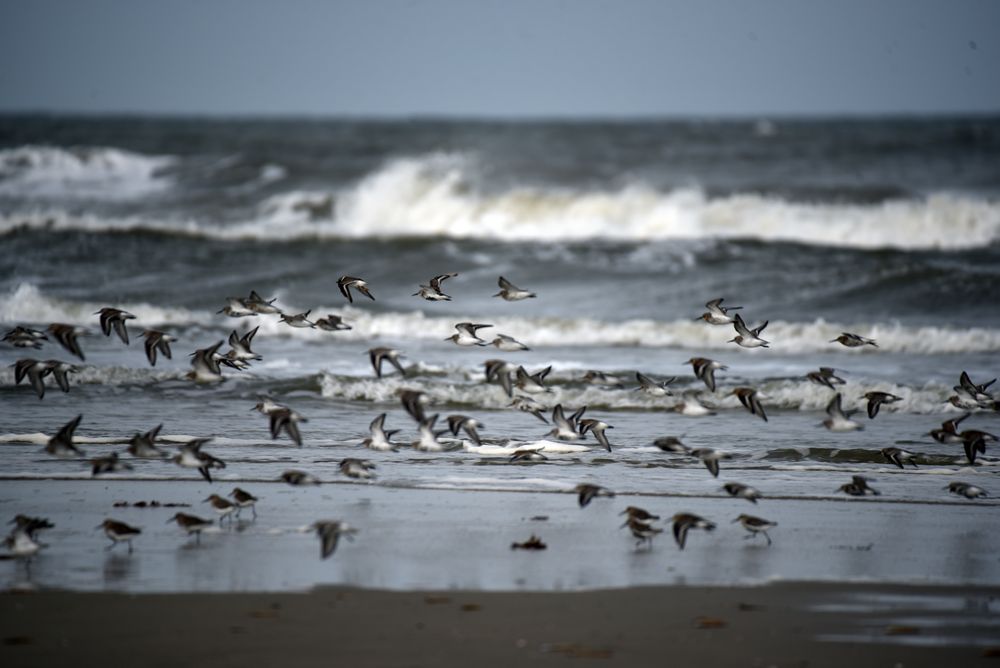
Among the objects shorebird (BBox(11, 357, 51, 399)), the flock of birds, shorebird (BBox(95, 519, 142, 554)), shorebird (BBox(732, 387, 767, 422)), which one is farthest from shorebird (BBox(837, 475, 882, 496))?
shorebird (BBox(11, 357, 51, 399))

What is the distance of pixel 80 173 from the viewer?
41.7m

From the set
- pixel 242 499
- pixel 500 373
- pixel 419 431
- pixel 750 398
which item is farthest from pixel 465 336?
pixel 242 499

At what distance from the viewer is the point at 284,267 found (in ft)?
80.3

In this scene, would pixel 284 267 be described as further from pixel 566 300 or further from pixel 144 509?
pixel 144 509

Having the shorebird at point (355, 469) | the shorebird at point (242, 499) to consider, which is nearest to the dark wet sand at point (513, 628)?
the shorebird at point (242, 499)

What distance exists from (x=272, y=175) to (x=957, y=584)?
31937mm

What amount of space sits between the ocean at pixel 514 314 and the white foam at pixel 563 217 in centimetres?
10

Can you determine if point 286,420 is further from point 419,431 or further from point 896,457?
point 896,457

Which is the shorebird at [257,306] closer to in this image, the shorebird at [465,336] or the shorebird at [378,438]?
the shorebird at [465,336]

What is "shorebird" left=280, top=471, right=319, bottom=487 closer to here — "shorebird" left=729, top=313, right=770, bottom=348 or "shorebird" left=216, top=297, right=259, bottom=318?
"shorebird" left=216, top=297, right=259, bottom=318

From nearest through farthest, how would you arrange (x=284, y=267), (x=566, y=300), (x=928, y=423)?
(x=928, y=423), (x=566, y=300), (x=284, y=267)

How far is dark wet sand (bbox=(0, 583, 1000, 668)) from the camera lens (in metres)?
6.12

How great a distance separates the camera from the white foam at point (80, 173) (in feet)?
125

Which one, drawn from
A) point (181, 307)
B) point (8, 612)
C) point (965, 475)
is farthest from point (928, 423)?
point (181, 307)
